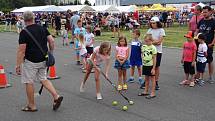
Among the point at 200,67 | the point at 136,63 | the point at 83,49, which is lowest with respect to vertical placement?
the point at 200,67

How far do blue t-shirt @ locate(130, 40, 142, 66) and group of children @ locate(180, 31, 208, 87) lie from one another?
107 centimetres

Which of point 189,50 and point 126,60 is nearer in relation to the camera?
point 126,60

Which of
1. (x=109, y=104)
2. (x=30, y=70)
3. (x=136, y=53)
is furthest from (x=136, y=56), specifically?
(x=30, y=70)

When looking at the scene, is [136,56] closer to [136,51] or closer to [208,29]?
[136,51]

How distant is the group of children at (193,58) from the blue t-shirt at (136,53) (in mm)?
1073

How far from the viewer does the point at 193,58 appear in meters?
8.88

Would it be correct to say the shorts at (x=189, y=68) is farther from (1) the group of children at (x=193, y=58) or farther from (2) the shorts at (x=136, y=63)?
(2) the shorts at (x=136, y=63)

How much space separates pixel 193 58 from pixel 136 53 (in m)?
1.39

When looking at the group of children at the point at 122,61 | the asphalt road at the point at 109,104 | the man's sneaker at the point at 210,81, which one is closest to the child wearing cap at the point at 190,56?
the asphalt road at the point at 109,104

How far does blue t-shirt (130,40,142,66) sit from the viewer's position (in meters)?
9.17

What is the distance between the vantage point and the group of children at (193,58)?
8.89 m

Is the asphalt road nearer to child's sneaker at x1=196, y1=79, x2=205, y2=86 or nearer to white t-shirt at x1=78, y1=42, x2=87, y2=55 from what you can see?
child's sneaker at x1=196, y1=79, x2=205, y2=86

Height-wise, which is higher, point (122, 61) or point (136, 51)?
point (136, 51)

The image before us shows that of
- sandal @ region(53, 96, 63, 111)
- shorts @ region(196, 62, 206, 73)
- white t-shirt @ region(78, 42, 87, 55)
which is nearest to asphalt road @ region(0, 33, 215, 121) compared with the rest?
sandal @ region(53, 96, 63, 111)
